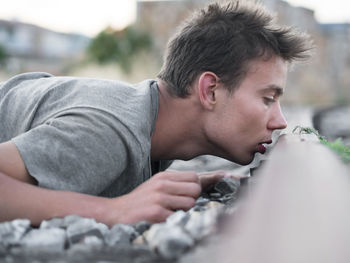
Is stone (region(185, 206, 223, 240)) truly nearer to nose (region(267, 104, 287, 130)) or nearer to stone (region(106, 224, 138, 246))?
stone (region(106, 224, 138, 246))

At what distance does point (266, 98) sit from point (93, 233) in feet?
4.29

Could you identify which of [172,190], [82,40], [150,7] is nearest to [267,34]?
[172,190]

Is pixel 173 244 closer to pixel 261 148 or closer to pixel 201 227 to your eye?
pixel 201 227

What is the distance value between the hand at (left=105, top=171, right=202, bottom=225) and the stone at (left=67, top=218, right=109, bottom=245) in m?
0.14

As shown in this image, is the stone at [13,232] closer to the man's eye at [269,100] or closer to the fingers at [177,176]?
Answer: the fingers at [177,176]

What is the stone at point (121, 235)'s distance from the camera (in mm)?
1458

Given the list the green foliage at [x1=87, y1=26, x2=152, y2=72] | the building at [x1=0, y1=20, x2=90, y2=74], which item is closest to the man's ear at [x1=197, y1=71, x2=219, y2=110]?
the green foliage at [x1=87, y1=26, x2=152, y2=72]

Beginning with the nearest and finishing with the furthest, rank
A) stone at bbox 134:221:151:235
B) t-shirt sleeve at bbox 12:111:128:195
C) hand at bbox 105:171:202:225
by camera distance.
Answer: stone at bbox 134:221:151:235
hand at bbox 105:171:202:225
t-shirt sleeve at bbox 12:111:128:195

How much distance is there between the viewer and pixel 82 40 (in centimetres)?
5281

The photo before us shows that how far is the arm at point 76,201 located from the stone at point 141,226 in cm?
5

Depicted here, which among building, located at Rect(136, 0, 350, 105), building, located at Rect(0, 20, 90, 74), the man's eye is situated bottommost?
building, located at Rect(0, 20, 90, 74)

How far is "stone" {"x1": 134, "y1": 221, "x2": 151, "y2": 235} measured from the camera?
5.26ft

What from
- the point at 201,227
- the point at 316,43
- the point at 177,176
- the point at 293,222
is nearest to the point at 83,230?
the point at 201,227

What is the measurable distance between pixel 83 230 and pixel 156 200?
0.32 m
